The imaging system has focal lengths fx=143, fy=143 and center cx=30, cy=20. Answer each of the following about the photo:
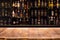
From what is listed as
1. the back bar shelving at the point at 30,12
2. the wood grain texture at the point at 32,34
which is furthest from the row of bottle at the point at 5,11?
the wood grain texture at the point at 32,34

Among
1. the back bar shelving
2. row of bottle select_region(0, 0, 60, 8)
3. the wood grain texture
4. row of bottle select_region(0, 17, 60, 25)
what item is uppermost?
row of bottle select_region(0, 0, 60, 8)

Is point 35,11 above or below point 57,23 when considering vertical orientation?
above

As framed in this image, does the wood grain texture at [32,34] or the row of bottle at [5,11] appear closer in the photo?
the wood grain texture at [32,34]

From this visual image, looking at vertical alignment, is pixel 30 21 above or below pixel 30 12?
below

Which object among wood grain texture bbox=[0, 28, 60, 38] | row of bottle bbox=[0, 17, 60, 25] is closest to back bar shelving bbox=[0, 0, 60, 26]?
row of bottle bbox=[0, 17, 60, 25]

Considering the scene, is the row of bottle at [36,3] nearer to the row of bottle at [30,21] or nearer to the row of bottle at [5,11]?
the row of bottle at [5,11]

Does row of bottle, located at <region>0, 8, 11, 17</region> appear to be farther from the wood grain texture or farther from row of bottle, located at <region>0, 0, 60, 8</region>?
the wood grain texture

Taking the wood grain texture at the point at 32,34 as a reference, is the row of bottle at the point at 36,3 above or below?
above

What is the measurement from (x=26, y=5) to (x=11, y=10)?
18 cm

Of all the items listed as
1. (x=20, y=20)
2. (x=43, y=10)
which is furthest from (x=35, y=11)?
(x=20, y=20)

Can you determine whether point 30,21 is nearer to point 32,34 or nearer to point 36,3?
point 36,3

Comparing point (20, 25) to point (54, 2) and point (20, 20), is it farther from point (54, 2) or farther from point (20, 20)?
point (54, 2)

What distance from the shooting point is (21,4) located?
65.8 inches

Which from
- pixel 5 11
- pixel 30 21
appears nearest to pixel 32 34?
pixel 30 21
